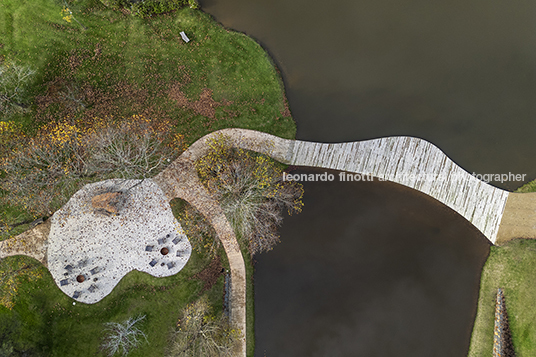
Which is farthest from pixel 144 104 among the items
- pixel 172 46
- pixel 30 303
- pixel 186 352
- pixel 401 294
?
pixel 401 294

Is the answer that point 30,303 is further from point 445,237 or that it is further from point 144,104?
point 445,237

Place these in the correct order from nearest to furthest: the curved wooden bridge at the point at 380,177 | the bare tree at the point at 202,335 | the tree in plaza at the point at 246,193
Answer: the bare tree at the point at 202,335, the tree in plaza at the point at 246,193, the curved wooden bridge at the point at 380,177

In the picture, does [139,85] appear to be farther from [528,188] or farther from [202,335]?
[528,188]

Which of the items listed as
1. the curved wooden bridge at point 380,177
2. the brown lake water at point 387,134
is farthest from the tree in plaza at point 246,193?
the brown lake water at point 387,134

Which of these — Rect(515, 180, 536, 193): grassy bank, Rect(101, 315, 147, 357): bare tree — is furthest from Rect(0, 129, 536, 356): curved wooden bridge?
Rect(101, 315, 147, 357): bare tree

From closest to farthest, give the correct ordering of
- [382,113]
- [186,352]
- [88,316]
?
[186,352]
[88,316]
[382,113]

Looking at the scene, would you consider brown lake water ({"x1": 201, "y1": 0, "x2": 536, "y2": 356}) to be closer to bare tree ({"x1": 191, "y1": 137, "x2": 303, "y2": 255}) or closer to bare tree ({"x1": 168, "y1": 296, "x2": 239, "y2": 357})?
bare tree ({"x1": 191, "y1": 137, "x2": 303, "y2": 255})

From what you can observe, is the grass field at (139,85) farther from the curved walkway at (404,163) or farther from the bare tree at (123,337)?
the curved walkway at (404,163)
